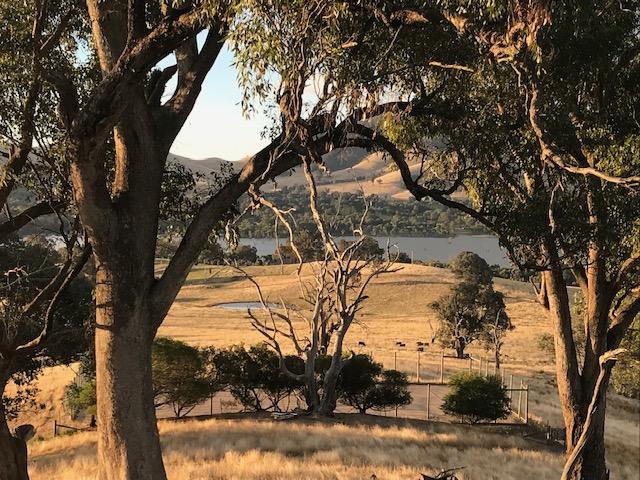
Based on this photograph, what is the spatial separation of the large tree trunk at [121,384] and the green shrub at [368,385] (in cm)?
1427

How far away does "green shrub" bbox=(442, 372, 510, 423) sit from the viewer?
1980 cm

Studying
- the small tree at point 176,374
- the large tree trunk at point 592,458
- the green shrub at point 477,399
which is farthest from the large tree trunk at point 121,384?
the green shrub at point 477,399

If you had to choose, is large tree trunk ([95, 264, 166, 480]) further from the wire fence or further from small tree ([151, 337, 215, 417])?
small tree ([151, 337, 215, 417])

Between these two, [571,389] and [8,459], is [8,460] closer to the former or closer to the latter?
[8,459]

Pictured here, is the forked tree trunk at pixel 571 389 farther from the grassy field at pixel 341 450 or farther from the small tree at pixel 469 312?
the small tree at pixel 469 312

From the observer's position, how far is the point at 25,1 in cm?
717

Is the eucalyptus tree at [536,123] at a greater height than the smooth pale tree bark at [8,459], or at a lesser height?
greater

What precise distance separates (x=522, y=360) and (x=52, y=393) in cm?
3546

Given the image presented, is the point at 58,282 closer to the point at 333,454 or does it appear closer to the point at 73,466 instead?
the point at 73,466

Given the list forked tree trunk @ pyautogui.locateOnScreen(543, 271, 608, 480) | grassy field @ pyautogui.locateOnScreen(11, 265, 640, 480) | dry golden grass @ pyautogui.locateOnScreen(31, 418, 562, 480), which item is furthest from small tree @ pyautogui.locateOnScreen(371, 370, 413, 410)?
forked tree trunk @ pyautogui.locateOnScreen(543, 271, 608, 480)

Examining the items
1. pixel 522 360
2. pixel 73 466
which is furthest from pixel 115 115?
pixel 522 360

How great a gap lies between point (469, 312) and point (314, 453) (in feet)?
101

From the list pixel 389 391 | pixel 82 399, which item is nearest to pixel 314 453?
pixel 389 391

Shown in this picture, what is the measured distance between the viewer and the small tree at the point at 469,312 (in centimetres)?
4053
